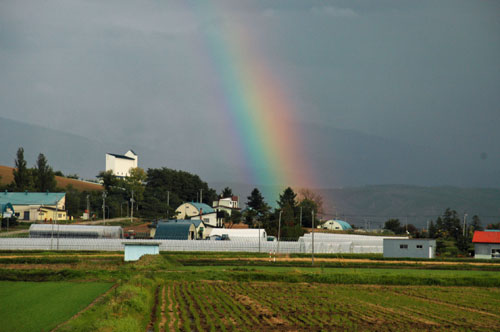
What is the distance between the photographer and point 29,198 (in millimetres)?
98750

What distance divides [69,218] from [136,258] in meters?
51.7

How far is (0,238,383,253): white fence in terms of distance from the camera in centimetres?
6488

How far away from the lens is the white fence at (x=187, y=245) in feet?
213

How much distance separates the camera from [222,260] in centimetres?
5681

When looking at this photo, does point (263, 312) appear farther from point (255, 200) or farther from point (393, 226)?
point (393, 226)

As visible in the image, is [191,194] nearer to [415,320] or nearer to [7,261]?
[7,261]

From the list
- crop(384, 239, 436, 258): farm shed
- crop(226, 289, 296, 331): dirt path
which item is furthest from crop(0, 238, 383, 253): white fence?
crop(226, 289, 296, 331): dirt path

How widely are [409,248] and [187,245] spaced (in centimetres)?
2590

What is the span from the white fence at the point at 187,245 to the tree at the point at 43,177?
5107 centimetres

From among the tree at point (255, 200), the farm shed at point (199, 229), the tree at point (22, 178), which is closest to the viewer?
the farm shed at point (199, 229)

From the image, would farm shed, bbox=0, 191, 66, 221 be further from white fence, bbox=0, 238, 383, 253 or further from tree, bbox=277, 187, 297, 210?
tree, bbox=277, 187, 297, 210

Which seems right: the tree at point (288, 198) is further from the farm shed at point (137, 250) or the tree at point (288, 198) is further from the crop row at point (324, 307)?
the crop row at point (324, 307)

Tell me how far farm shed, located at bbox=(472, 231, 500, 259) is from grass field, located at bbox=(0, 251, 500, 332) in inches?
1276

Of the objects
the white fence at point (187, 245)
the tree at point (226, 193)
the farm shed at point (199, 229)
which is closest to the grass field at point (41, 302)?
the white fence at point (187, 245)
